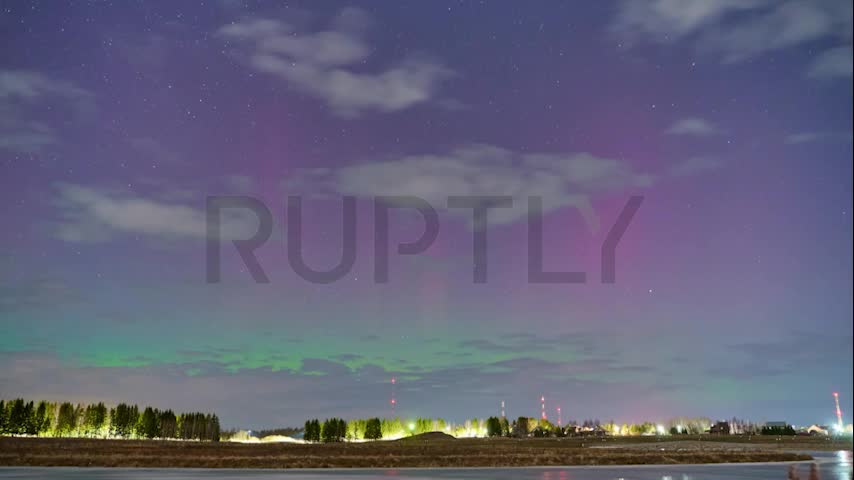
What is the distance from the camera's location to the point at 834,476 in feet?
140

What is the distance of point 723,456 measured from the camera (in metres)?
69.9

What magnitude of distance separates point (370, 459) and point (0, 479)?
3290 cm

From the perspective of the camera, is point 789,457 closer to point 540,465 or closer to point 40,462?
point 540,465

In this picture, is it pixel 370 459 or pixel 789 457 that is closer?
pixel 370 459

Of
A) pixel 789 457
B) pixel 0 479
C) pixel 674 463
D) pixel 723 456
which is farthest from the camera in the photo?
pixel 789 457

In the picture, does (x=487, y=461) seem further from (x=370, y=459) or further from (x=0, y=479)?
(x=0, y=479)

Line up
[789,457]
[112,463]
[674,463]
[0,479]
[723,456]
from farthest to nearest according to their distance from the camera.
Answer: [789,457] → [723,456] → [674,463] → [112,463] → [0,479]

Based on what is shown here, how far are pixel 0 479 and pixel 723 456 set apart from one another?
2582 inches

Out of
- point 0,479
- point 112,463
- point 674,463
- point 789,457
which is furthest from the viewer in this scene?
point 789,457

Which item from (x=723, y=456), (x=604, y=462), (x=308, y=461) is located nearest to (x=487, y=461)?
(x=604, y=462)

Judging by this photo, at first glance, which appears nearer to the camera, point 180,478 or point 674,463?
point 180,478

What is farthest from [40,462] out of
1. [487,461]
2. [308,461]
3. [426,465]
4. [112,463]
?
[487,461]

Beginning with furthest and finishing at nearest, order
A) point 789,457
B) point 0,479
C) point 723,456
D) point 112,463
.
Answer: point 789,457 < point 723,456 < point 112,463 < point 0,479

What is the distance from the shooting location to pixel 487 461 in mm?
63219
